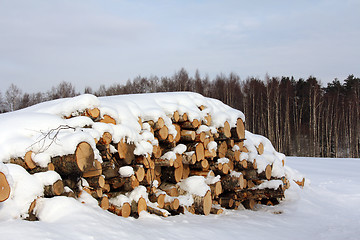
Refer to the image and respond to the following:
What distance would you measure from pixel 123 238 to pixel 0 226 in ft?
3.72

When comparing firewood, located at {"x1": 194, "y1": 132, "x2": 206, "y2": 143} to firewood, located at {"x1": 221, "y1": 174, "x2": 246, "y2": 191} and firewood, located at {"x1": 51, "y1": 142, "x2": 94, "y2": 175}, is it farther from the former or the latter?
firewood, located at {"x1": 51, "y1": 142, "x2": 94, "y2": 175}

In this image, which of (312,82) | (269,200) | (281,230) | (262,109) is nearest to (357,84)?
(312,82)

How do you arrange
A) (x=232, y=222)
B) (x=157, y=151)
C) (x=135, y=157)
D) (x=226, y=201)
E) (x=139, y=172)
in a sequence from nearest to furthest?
(x=139, y=172) < (x=135, y=157) < (x=232, y=222) < (x=157, y=151) < (x=226, y=201)

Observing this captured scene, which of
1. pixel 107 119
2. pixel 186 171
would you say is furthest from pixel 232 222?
pixel 107 119

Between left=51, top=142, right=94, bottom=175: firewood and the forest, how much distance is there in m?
22.8

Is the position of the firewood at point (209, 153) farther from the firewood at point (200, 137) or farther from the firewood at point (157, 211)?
the firewood at point (157, 211)

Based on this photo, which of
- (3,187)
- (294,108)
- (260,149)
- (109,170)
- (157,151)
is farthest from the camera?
(294,108)

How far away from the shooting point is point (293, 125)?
3153 cm

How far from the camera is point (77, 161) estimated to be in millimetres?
3586

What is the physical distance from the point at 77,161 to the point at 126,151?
1.05 meters

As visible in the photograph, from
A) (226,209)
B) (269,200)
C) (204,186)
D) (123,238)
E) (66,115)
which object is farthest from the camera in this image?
(269,200)

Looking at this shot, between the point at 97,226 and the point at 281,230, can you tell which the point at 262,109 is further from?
the point at 97,226

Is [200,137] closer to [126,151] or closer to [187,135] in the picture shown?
[187,135]

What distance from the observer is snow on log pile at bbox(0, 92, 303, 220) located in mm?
3598
